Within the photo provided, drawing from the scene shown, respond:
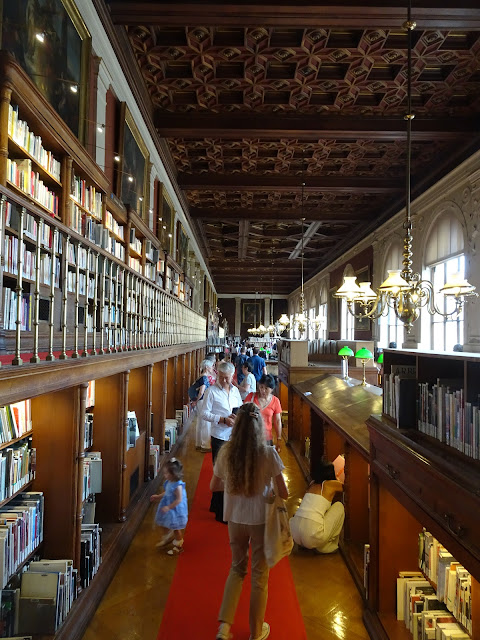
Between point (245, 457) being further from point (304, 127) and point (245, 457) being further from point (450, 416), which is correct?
point (304, 127)

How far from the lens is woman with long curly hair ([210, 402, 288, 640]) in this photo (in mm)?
2504

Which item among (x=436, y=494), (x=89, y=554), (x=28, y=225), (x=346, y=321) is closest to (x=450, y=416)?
(x=436, y=494)

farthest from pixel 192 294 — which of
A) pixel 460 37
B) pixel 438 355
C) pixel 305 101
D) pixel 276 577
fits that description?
pixel 438 355

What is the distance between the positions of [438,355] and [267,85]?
6.51 m

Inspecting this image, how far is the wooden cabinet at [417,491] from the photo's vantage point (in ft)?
5.79

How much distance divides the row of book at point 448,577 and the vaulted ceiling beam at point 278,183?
9.98 meters

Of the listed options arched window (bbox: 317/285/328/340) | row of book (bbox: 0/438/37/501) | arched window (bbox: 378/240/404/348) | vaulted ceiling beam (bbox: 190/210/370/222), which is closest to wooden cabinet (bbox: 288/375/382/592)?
row of book (bbox: 0/438/37/501)

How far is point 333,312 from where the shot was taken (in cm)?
2111

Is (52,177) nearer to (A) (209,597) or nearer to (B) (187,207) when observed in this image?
(A) (209,597)

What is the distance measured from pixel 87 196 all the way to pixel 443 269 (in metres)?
8.05

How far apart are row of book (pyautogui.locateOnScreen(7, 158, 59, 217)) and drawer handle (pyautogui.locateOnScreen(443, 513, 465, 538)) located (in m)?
3.60

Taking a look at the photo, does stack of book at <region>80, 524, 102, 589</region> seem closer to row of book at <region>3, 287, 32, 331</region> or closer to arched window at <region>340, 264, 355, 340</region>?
row of book at <region>3, 287, 32, 331</region>

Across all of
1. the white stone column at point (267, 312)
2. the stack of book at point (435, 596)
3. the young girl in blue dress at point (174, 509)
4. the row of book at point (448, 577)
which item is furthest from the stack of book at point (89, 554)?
the white stone column at point (267, 312)

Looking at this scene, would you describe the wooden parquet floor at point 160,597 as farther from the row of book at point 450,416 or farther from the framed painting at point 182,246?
the framed painting at point 182,246
